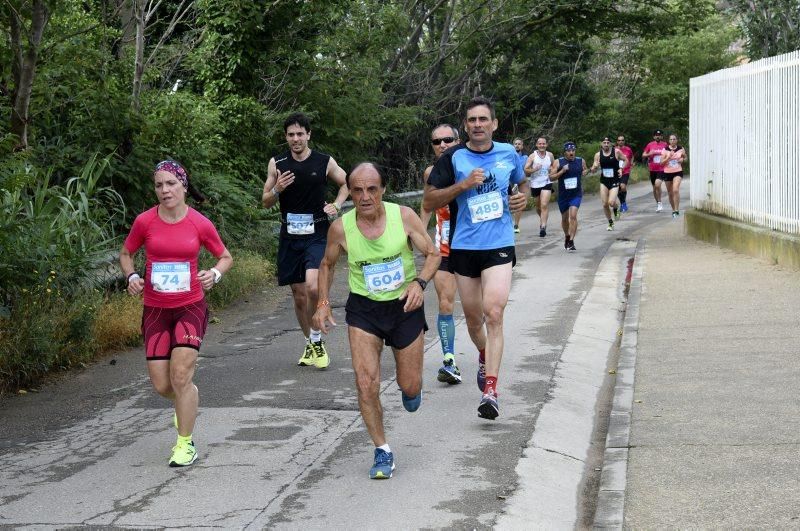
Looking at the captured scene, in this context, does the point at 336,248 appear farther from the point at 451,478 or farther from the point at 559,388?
the point at 559,388

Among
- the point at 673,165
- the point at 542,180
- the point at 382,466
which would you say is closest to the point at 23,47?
the point at 382,466

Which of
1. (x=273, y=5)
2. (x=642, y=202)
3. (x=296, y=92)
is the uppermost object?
(x=273, y=5)

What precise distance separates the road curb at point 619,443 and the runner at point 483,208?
872 millimetres

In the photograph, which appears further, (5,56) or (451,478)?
(5,56)

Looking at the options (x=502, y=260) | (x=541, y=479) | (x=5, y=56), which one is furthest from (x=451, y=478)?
(x=5, y=56)

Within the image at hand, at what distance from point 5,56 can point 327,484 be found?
6299 millimetres

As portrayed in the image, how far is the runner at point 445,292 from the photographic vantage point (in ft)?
30.6

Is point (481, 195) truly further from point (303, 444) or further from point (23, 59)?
point (23, 59)

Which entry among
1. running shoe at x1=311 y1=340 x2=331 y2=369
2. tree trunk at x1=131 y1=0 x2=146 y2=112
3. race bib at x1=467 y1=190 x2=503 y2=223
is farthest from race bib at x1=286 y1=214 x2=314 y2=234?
tree trunk at x1=131 y1=0 x2=146 y2=112

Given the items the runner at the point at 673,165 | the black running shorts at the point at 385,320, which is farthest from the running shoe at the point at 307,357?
the runner at the point at 673,165

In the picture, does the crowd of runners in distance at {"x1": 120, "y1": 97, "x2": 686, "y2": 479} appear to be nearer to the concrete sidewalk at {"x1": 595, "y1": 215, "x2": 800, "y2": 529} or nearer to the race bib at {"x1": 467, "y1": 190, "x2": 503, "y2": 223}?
the race bib at {"x1": 467, "y1": 190, "x2": 503, "y2": 223}

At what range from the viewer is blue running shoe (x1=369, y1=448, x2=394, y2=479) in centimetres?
656

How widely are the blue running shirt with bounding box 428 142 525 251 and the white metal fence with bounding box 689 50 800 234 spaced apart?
7.65 metres

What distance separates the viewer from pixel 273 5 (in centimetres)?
1930
